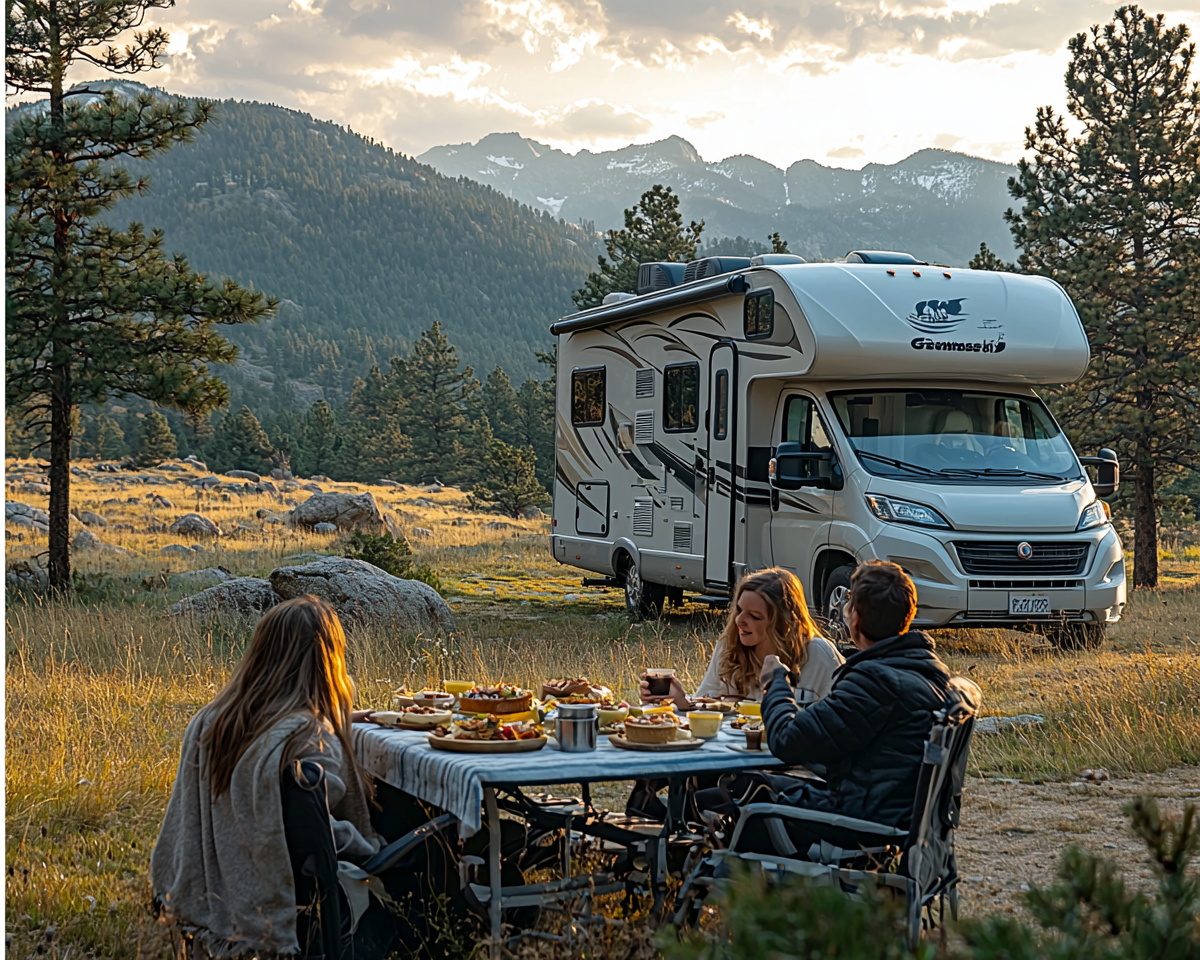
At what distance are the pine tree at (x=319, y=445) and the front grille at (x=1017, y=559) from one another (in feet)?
188

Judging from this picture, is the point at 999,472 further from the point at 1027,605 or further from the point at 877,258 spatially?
the point at 877,258

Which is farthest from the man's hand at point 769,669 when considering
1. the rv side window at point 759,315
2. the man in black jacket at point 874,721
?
the rv side window at point 759,315

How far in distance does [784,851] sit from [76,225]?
12.4 m

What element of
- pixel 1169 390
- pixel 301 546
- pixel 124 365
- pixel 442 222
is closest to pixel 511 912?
pixel 124 365

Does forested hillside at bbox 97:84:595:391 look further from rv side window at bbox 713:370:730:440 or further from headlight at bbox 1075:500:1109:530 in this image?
headlight at bbox 1075:500:1109:530

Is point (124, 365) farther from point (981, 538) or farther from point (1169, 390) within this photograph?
point (1169, 390)

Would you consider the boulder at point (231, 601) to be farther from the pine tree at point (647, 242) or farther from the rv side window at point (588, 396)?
the pine tree at point (647, 242)

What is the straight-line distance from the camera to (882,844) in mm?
3914

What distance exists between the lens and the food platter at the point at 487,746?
159 inches

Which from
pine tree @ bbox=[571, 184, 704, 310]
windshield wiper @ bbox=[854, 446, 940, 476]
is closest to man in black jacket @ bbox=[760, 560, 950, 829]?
windshield wiper @ bbox=[854, 446, 940, 476]

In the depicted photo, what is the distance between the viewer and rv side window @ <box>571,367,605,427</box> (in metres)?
13.9

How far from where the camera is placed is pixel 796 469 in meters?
10.5

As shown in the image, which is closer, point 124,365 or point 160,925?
point 160,925

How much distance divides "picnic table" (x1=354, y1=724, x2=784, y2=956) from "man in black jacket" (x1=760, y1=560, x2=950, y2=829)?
9.9 inches
